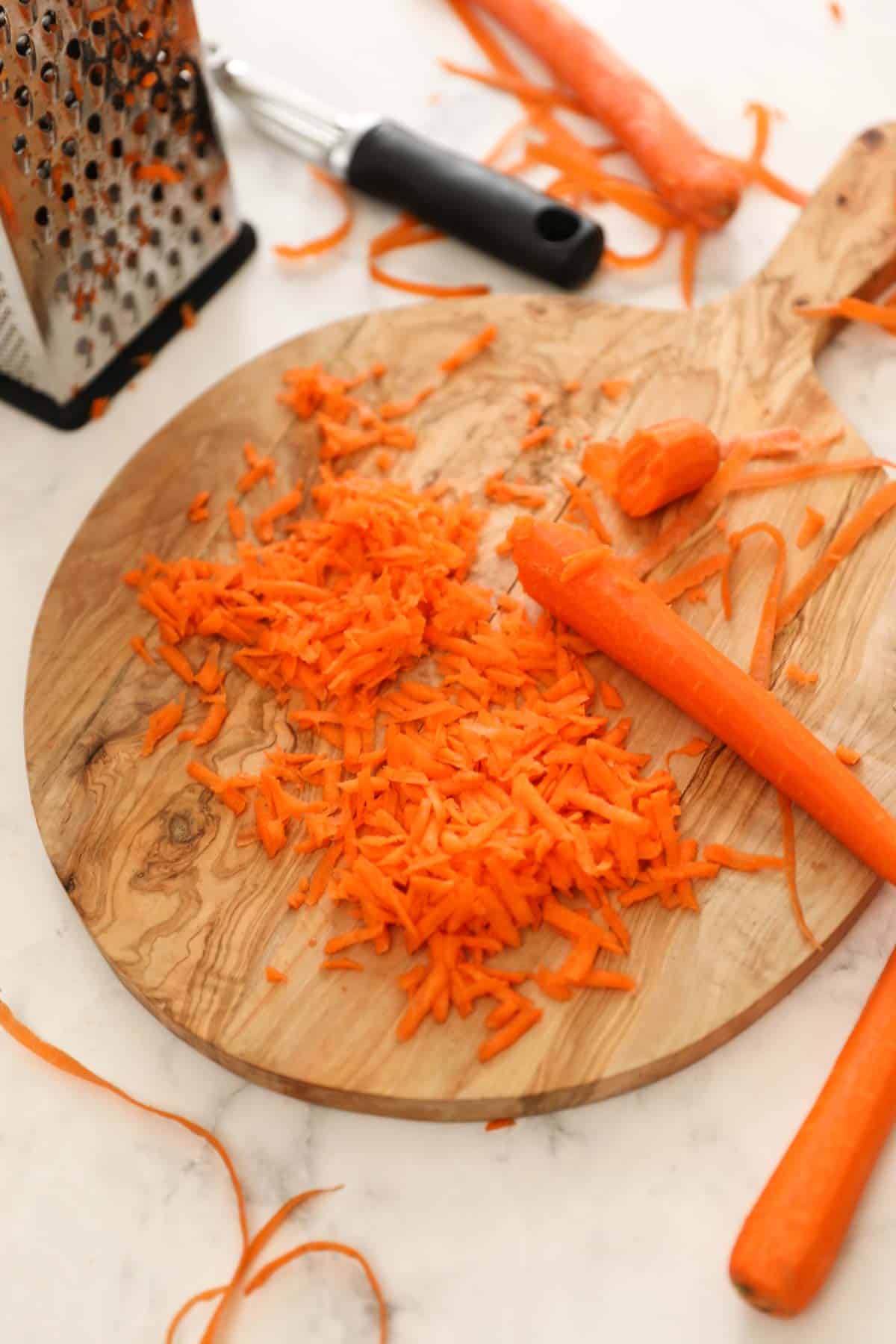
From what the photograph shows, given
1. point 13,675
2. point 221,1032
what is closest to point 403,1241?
point 221,1032

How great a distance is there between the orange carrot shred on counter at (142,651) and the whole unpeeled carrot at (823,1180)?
1073mm

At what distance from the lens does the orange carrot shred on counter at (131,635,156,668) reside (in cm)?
191

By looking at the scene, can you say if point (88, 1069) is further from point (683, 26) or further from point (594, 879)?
point (683, 26)

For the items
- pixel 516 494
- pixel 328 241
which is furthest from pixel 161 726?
pixel 328 241

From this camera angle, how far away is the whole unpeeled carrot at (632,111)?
2.43 metres

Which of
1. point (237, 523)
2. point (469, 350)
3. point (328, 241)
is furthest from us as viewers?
point (328, 241)

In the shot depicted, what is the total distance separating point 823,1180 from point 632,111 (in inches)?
77.3

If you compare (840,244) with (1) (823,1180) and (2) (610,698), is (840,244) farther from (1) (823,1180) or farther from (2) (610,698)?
(1) (823,1180)

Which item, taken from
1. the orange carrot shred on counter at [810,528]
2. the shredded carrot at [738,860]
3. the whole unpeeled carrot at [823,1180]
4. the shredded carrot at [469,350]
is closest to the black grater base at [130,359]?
the shredded carrot at [469,350]

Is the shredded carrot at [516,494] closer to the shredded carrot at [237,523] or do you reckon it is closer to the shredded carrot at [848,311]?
the shredded carrot at [237,523]

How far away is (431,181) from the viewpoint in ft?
7.88

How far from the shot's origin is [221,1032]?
1.62m

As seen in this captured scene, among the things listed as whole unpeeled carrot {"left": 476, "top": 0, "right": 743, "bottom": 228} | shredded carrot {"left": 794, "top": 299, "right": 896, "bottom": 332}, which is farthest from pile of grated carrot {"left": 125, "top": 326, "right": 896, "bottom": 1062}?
whole unpeeled carrot {"left": 476, "top": 0, "right": 743, "bottom": 228}

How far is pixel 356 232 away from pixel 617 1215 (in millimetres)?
1837
